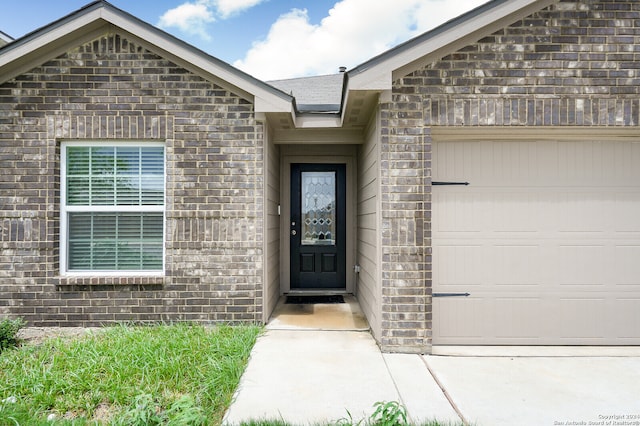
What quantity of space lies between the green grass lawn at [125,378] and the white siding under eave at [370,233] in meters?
1.45

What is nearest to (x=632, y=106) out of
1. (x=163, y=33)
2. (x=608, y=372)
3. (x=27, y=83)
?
Answer: (x=608, y=372)

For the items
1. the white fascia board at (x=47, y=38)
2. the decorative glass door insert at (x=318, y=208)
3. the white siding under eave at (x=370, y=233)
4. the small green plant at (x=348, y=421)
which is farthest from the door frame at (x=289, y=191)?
the small green plant at (x=348, y=421)

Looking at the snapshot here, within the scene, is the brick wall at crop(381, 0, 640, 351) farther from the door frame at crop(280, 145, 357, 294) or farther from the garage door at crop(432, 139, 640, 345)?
the door frame at crop(280, 145, 357, 294)

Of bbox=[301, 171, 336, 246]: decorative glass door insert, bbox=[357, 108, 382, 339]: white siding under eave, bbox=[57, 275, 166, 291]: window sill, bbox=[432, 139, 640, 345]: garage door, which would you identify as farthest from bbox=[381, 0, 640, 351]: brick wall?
bbox=[57, 275, 166, 291]: window sill

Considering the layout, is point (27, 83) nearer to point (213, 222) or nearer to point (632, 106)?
point (213, 222)

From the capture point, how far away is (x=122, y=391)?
2879 millimetres

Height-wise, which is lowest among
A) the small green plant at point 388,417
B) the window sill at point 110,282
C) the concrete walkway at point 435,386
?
the concrete walkway at point 435,386

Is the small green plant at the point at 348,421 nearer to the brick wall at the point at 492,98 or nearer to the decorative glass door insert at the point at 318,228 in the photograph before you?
the brick wall at the point at 492,98

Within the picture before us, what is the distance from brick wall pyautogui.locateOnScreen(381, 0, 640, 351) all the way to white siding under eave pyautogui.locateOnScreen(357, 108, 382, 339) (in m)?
0.16

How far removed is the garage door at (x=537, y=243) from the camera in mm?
4039

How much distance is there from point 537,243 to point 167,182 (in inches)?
172

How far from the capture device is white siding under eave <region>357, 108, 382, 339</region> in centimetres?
402

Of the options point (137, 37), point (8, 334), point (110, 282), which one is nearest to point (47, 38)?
point (137, 37)

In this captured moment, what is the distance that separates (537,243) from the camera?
4.06 metres
